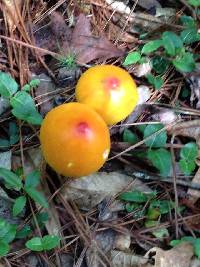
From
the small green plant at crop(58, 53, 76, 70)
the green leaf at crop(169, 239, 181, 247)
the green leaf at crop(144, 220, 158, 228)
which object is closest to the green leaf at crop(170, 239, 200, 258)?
the green leaf at crop(169, 239, 181, 247)

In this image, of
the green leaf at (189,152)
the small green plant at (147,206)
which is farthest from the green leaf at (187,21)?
the small green plant at (147,206)

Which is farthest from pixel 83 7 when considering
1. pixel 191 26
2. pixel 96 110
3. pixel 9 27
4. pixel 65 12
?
pixel 96 110

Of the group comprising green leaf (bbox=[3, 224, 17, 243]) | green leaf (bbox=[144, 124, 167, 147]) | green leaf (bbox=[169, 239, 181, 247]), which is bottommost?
green leaf (bbox=[169, 239, 181, 247])

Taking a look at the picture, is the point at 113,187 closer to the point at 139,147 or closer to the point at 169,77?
the point at 139,147

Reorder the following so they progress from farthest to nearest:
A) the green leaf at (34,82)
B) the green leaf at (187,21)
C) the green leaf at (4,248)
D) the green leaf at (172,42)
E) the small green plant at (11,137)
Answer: the green leaf at (187,21) < the green leaf at (172,42) < the green leaf at (34,82) < the small green plant at (11,137) < the green leaf at (4,248)

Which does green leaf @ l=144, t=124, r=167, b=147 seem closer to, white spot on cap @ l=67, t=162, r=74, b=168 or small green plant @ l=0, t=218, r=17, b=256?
white spot on cap @ l=67, t=162, r=74, b=168

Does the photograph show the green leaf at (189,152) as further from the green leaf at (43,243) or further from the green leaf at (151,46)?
the green leaf at (43,243)
